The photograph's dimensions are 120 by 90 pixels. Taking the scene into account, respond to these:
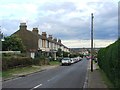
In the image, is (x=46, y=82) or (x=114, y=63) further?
(x=46, y=82)

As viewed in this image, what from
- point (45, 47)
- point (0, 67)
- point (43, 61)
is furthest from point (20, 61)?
point (45, 47)

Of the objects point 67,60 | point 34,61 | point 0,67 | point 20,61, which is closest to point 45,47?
point 67,60

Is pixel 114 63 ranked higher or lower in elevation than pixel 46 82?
higher

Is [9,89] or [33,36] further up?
[33,36]

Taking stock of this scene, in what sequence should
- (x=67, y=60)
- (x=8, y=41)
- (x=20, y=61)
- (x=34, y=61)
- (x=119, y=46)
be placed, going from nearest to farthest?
(x=119, y=46) < (x=20, y=61) < (x=34, y=61) < (x=8, y=41) < (x=67, y=60)

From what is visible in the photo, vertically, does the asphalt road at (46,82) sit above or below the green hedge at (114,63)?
below

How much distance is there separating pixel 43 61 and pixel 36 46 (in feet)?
51.9

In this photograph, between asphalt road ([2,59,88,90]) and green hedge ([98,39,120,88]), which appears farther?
asphalt road ([2,59,88,90])

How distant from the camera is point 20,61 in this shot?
4672cm

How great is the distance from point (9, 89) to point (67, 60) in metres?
52.4

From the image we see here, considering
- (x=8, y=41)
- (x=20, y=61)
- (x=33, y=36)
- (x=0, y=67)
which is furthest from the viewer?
(x=33, y=36)

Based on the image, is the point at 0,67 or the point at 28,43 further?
the point at 28,43

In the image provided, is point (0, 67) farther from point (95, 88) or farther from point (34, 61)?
point (34, 61)

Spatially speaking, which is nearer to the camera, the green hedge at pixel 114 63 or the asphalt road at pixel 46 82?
the green hedge at pixel 114 63
